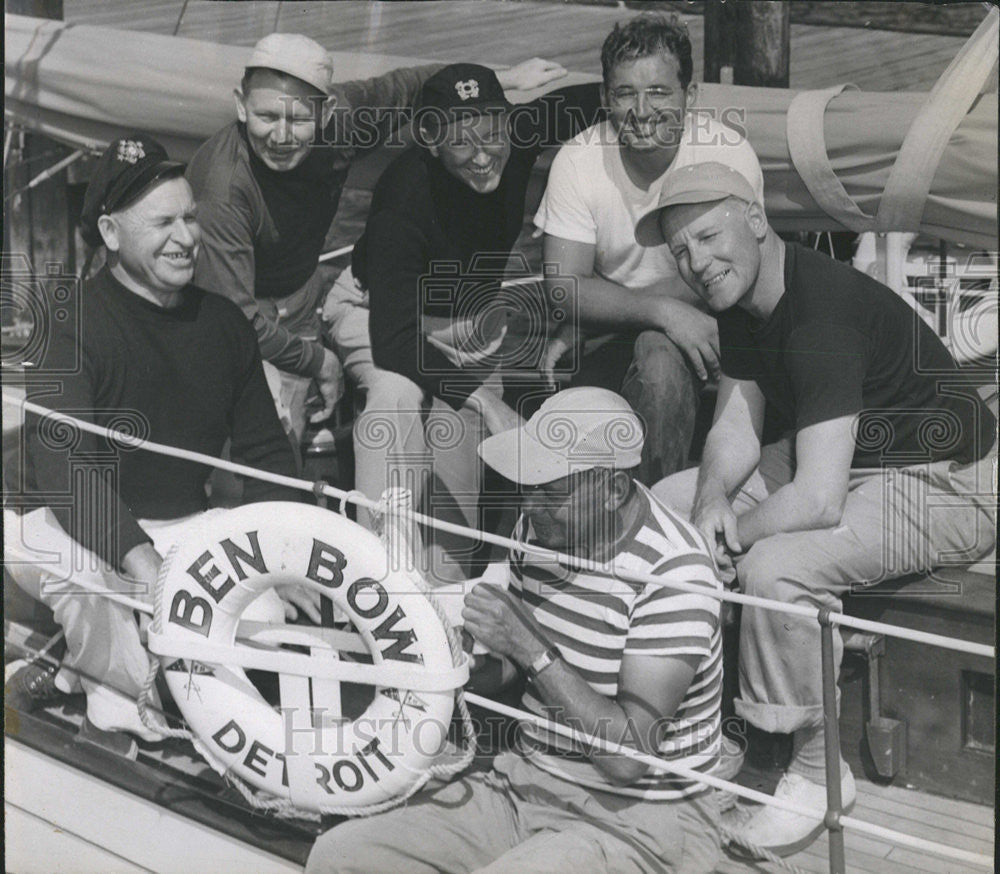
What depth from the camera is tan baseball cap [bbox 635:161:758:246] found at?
2.29 meters

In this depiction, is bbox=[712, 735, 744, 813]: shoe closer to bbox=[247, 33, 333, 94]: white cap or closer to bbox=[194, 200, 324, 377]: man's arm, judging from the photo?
bbox=[194, 200, 324, 377]: man's arm

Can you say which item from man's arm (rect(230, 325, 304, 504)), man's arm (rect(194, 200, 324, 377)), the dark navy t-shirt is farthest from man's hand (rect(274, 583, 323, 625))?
the dark navy t-shirt

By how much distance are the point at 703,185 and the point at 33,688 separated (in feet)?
6.68

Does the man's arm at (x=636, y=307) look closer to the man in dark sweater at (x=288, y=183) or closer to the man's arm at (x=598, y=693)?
the man in dark sweater at (x=288, y=183)

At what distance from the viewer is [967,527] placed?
234cm

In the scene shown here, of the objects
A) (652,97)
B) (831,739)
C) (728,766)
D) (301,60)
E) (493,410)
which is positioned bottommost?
(728,766)

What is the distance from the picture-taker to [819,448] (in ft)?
7.61

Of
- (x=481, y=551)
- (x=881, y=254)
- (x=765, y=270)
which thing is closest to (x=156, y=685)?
(x=481, y=551)

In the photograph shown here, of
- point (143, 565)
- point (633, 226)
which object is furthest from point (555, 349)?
point (143, 565)

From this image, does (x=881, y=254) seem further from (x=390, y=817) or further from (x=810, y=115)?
(x=390, y=817)

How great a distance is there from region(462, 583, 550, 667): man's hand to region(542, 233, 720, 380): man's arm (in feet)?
1.85

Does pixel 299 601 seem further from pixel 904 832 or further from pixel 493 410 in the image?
pixel 904 832

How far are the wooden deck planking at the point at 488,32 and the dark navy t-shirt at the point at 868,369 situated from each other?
506 millimetres

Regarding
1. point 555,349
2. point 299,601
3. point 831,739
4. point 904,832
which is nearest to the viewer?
point 831,739
